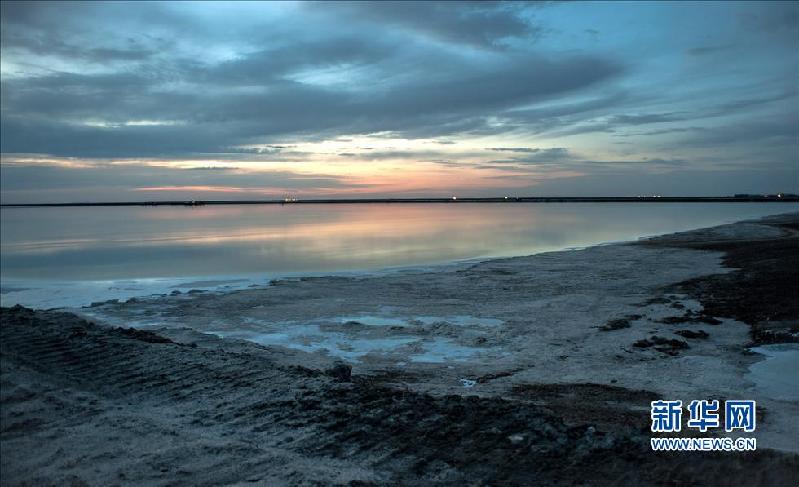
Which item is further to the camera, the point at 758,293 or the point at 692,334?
the point at 758,293

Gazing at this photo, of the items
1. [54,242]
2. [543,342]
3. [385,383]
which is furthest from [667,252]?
[54,242]

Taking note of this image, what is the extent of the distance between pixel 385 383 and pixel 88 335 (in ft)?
16.3

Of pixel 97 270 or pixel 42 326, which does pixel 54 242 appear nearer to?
pixel 97 270

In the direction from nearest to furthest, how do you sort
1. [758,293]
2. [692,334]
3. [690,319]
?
[692,334] < [690,319] < [758,293]

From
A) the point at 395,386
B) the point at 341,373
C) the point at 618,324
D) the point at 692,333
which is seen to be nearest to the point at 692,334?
the point at 692,333

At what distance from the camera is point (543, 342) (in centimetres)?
866

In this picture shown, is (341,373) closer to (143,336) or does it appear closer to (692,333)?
(143,336)

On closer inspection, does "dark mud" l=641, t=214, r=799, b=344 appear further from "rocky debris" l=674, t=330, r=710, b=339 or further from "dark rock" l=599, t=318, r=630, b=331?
"dark rock" l=599, t=318, r=630, b=331

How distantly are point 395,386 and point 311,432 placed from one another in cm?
176

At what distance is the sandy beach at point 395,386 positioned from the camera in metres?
4.27

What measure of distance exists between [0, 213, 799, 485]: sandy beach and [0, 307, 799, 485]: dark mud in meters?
0.02

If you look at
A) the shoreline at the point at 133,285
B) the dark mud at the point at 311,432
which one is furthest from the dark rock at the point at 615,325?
the shoreline at the point at 133,285

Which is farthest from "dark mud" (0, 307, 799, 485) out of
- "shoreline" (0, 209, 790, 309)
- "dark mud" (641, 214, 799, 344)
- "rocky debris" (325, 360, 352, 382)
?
"shoreline" (0, 209, 790, 309)

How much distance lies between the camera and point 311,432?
4.88 meters
